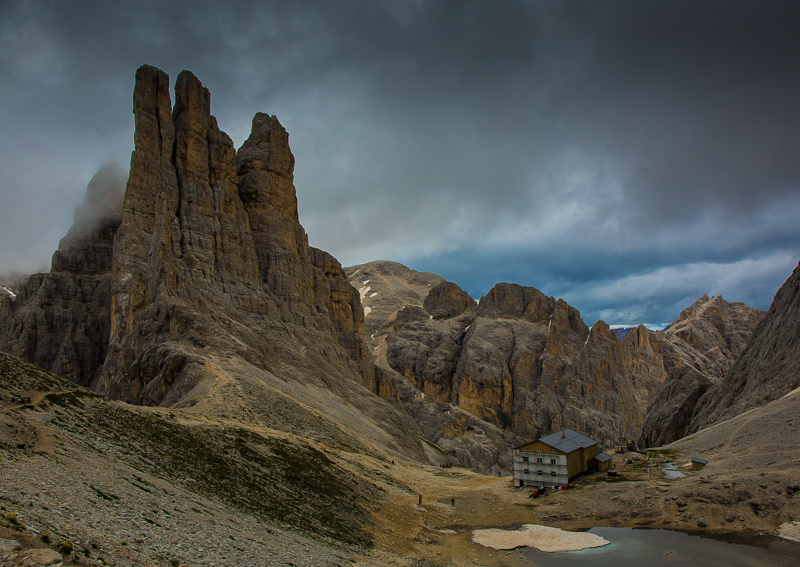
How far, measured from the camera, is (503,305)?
16638 cm

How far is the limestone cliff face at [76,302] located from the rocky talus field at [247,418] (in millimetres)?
316

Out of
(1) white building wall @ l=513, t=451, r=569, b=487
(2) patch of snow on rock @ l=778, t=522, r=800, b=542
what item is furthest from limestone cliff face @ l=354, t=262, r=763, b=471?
(2) patch of snow on rock @ l=778, t=522, r=800, b=542

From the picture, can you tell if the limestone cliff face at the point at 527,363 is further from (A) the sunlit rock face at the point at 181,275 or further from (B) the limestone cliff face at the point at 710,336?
(A) the sunlit rock face at the point at 181,275

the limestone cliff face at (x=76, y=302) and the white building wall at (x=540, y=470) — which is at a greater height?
the limestone cliff face at (x=76, y=302)

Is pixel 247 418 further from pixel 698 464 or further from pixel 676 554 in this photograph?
→ pixel 698 464

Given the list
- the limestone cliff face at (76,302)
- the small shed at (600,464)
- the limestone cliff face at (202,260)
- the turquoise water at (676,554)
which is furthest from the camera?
the limestone cliff face at (76,302)

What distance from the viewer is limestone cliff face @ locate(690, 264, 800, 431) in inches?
2189

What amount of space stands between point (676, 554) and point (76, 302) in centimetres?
8358

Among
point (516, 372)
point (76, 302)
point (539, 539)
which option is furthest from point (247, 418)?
point (516, 372)

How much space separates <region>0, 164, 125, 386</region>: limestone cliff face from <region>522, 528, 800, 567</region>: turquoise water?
227 feet

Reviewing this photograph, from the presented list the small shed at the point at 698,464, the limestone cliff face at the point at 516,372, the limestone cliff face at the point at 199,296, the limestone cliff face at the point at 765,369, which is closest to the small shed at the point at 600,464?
the small shed at the point at 698,464

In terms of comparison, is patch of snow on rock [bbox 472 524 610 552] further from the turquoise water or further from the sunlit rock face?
the sunlit rock face

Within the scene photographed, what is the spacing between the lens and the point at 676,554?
96.1 ft

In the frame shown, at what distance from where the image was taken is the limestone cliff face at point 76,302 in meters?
71.1
